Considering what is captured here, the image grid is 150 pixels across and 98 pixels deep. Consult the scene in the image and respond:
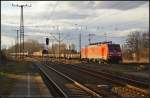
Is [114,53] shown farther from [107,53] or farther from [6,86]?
[6,86]

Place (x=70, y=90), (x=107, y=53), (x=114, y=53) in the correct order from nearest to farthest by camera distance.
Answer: (x=70, y=90) → (x=107, y=53) → (x=114, y=53)

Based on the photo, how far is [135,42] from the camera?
92.1 metres

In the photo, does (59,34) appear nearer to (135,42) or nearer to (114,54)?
(135,42)

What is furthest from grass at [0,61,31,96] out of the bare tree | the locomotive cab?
the bare tree

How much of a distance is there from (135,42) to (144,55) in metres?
15.0

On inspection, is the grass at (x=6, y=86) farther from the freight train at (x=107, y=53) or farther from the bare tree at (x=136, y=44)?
the bare tree at (x=136, y=44)

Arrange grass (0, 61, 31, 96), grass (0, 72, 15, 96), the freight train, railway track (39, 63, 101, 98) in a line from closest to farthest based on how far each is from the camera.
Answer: railway track (39, 63, 101, 98), grass (0, 72, 15, 96), grass (0, 61, 31, 96), the freight train

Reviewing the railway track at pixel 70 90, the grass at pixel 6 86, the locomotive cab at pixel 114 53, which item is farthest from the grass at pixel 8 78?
the locomotive cab at pixel 114 53

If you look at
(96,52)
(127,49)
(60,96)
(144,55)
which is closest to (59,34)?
(127,49)

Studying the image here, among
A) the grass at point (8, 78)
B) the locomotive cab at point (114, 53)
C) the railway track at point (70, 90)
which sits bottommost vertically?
the railway track at point (70, 90)

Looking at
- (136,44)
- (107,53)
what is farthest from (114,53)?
(136,44)

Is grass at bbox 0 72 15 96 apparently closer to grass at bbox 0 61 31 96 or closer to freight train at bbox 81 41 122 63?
grass at bbox 0 61 31 96

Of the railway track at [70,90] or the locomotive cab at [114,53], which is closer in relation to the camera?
the railway track at [70,90]

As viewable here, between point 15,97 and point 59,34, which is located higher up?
point 59,34
